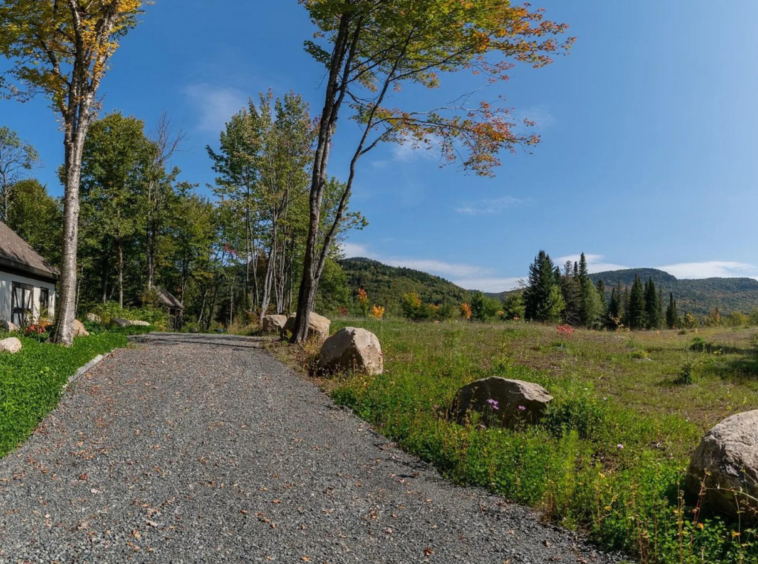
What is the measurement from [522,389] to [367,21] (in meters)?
11.3

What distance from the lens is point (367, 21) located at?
1284cm

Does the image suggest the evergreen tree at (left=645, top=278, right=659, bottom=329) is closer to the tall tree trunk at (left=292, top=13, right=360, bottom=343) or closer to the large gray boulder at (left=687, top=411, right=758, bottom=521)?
the tall tree trunk at (left=292, top=13, right=360, bottom=343)

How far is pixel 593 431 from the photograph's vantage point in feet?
19.8

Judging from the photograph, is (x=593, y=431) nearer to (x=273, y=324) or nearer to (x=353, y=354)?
(x=353, y=354)

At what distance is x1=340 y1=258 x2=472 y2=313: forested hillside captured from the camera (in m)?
108

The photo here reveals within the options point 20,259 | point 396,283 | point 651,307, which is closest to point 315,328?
point 20,259

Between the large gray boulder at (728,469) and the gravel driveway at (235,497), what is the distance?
120cm

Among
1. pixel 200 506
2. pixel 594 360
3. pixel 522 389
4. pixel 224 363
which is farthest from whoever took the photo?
pixel 594 360

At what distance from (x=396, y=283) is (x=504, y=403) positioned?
11400 cm

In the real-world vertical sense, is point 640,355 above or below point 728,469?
above

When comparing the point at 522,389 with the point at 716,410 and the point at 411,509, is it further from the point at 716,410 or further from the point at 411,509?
the point at 716,410

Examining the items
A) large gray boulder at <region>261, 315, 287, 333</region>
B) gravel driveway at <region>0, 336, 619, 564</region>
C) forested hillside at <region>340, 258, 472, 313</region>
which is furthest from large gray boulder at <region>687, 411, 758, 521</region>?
forested hillside at <region>340, 258, 472, 313</region>

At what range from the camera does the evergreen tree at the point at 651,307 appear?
7661 cm

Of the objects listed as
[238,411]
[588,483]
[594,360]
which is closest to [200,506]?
[238,411]
